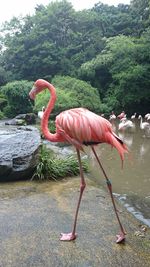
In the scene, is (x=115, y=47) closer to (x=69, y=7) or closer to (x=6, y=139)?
(x=69, y=7)

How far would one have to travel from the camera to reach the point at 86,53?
2791 cm

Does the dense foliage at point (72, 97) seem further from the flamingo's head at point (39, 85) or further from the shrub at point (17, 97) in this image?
the flamingo's head at point (39, 85)

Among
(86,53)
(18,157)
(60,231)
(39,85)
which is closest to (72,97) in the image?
(86,53)

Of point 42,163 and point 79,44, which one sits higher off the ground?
point 79,44

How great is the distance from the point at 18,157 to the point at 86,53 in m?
23.5

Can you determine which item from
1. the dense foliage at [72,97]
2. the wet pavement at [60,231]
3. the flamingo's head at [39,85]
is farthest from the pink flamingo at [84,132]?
the dense foliage at [72,97]

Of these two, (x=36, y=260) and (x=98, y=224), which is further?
(x=98, y=224)

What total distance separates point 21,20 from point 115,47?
12.2 meters

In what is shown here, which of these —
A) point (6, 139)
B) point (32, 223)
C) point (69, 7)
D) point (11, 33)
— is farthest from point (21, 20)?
point (32, 223)

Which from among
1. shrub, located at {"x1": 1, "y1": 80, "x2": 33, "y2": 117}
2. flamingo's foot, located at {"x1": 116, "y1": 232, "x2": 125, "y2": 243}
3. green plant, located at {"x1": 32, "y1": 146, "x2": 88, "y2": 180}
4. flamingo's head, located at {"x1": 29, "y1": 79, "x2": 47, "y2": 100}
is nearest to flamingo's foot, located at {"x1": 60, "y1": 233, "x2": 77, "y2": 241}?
flamingo's foot, located at {"x1": 116, "y1": 232, "x2": 125, "y2": 243}

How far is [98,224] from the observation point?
12.1 ft

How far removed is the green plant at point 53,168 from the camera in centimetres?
561

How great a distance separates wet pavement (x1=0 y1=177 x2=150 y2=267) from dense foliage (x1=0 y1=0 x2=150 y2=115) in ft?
46.6

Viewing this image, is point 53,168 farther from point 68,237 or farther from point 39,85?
point 68,237
